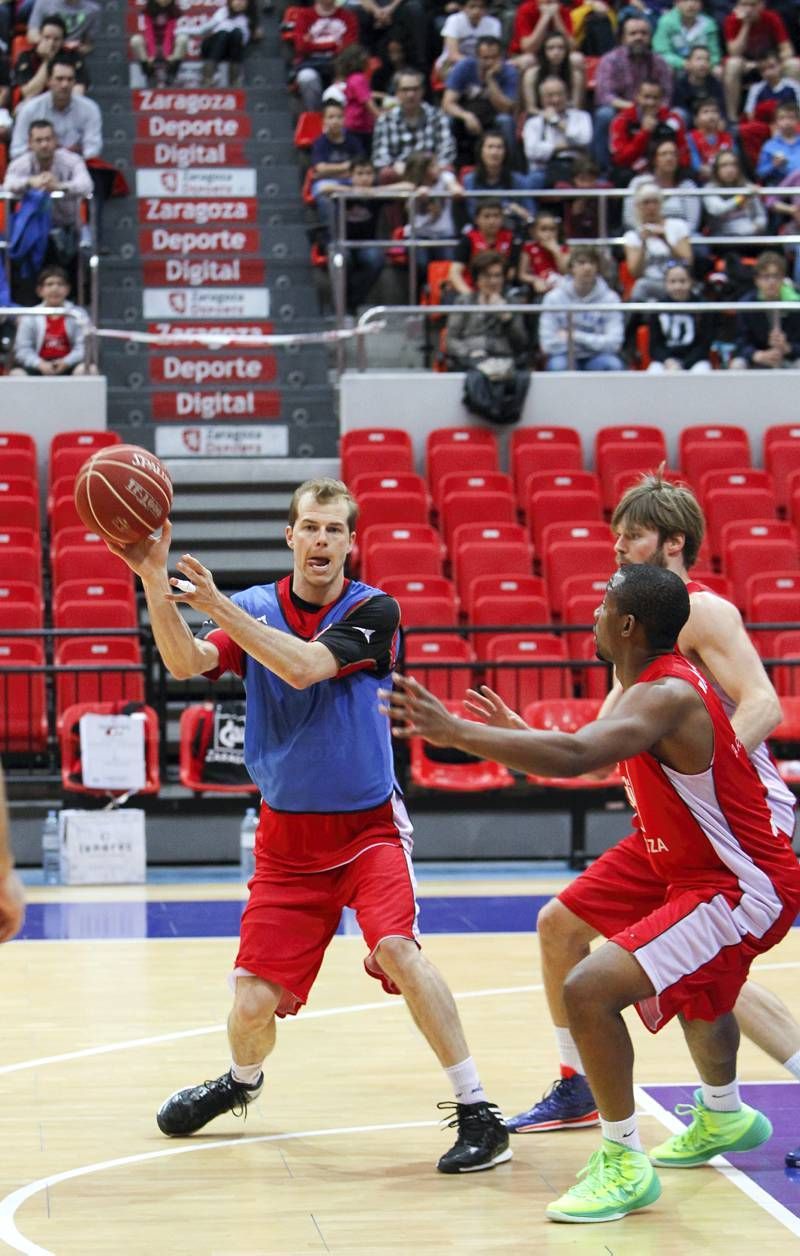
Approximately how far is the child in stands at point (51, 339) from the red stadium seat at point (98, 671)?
3.12 metres

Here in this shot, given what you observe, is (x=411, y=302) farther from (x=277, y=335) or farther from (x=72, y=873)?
(x=72, y=873)

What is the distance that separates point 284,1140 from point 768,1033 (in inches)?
54.1

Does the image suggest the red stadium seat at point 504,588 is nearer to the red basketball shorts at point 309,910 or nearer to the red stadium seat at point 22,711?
the red stadium seat at point 22,711

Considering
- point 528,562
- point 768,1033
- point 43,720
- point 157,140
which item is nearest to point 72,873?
point 43,720

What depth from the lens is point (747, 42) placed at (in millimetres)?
17219

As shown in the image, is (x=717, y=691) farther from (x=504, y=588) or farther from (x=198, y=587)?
(x=504, y=588)

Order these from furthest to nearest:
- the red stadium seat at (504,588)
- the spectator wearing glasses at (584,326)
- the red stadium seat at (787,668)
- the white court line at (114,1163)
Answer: the spectator wearing glasses at (584,326), the red stadium seat at (504,588), the red stadium seat at (787,668), the white court line at (114,1163)

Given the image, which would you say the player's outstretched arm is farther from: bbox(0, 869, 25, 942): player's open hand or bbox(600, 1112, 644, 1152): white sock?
bbox(0, 869, 25, 942): player's open hand

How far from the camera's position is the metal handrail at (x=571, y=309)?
13852 millimetres

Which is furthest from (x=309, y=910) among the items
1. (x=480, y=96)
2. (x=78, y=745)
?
(x=480, y=96)

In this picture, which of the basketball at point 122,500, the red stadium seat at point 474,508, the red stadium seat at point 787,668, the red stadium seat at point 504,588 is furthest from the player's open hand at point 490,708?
the red stadium seat at point 474,508

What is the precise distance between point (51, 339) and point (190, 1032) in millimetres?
8030

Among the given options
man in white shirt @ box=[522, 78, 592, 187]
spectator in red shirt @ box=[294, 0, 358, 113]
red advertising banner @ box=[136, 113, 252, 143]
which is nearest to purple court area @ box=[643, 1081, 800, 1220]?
man in white shirt @ box=[522, 78, 592, 187]

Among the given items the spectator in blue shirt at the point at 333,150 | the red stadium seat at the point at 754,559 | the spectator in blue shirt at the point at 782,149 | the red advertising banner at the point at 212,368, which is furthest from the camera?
the spectator in blue shirt at the point at 782,149
